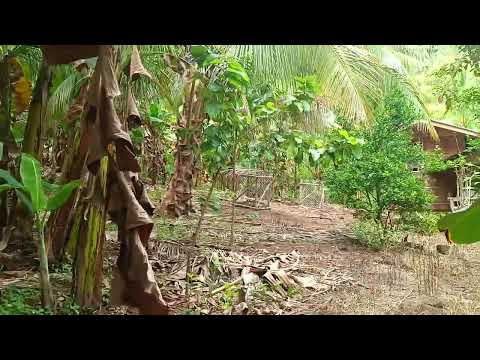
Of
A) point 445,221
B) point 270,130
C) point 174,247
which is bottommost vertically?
point 174,247

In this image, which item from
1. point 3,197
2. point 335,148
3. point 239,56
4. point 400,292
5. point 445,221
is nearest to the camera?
point 445,221

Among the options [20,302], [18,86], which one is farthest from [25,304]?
[18,86]

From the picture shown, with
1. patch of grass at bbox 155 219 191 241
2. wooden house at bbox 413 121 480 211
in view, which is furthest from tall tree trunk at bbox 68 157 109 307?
wooden house at bbox 413 121 480 211

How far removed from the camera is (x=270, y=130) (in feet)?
11.8

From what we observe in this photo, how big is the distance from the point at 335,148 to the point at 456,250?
1.20 meters

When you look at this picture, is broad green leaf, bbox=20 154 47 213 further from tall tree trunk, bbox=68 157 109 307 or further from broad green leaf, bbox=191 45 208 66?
broad green leaf, bbox=191 45 208 66

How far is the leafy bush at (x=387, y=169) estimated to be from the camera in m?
3.41

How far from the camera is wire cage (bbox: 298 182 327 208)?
4516 mm

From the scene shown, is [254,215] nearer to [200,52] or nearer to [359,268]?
[359,268]

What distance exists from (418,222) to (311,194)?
4.30 feet

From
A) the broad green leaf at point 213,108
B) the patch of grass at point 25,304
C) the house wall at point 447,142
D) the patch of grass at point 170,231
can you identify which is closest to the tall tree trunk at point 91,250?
the patch of grass at point 25,304

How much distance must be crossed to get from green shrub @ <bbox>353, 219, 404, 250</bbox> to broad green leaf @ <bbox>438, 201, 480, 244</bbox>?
2545 millimetres
